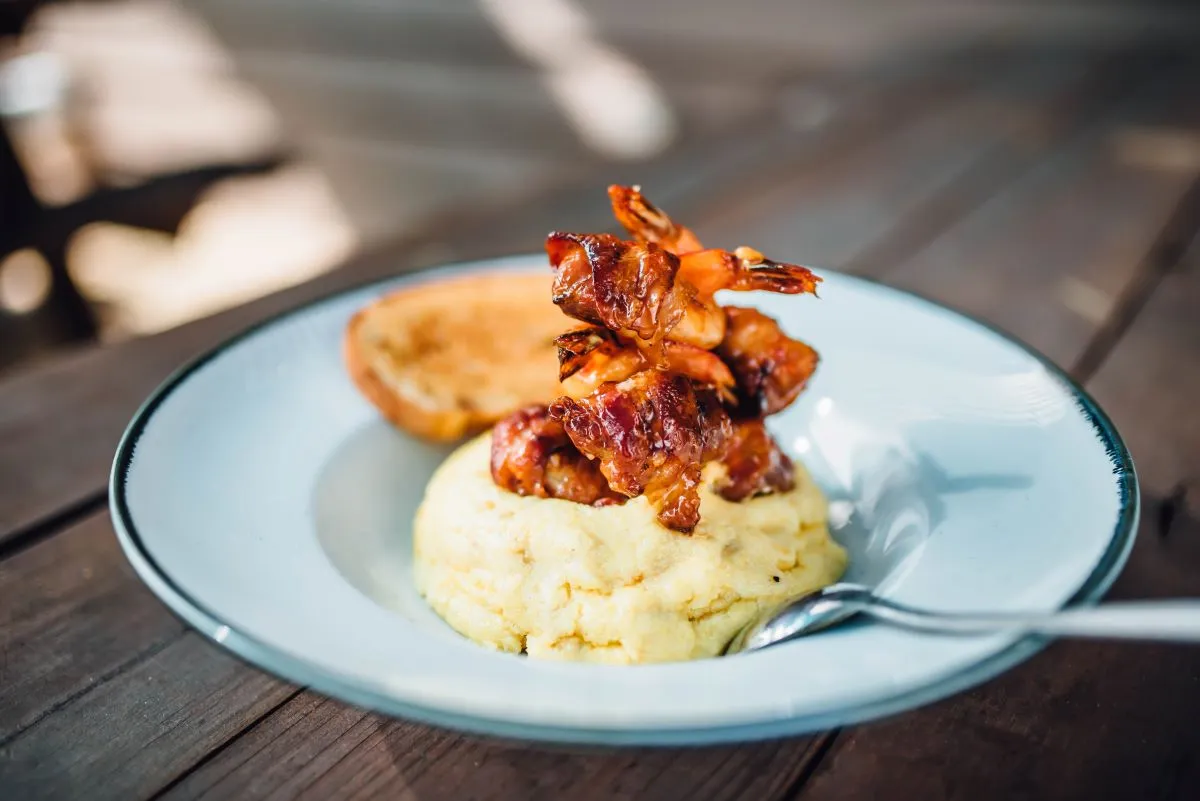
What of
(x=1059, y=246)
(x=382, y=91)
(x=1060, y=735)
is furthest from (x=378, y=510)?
(x=382, y=91)

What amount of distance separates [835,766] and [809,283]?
55 cm

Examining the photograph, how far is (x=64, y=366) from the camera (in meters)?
1.95

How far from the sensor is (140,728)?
1.04 metres

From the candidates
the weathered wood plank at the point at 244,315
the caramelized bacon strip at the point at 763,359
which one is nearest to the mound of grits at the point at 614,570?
the caramelized bacon strip at the point at 763,359

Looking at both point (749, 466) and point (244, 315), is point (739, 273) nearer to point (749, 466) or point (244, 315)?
point (749, 466)

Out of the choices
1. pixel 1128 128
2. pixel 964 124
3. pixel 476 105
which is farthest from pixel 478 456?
pixel 476 105

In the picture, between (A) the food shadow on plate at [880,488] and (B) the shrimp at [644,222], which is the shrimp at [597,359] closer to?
(B) the shrimp at [644,222]

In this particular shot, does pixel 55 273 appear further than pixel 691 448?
Yes

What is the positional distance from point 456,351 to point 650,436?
69cm

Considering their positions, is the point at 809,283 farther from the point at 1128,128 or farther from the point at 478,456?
the point at 1128,128

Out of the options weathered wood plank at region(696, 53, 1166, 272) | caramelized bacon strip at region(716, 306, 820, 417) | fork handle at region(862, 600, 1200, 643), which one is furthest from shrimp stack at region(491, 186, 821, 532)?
weathered wood plank at region(696, 53, 1166, 272)

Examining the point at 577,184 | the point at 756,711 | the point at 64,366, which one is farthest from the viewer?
the point at 577,184

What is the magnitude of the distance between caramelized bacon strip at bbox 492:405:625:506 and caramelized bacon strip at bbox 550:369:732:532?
0.09 m

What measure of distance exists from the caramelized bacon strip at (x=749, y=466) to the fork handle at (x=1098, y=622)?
1.47ft
